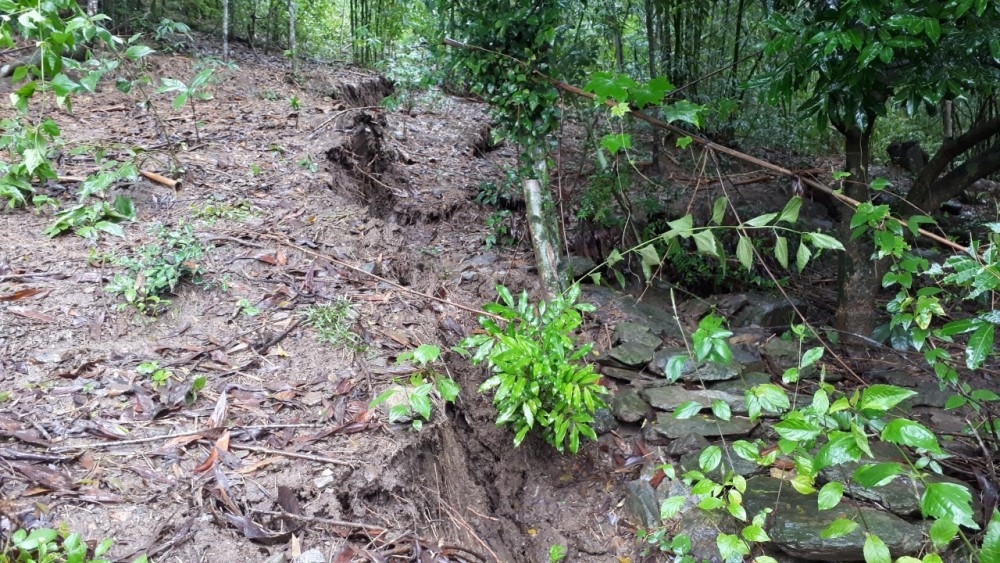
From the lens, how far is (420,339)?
10.7ft

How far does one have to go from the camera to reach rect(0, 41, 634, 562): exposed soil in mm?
2068

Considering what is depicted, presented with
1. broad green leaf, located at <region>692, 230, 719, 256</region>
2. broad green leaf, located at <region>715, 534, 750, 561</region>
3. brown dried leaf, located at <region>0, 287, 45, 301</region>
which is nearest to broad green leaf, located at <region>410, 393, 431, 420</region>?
broad green leaf, located at <region>715, 534, 750, 561</region>

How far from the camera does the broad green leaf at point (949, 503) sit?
1.23 metres

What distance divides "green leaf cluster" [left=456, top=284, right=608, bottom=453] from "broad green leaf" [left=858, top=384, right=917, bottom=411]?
1.26 metres

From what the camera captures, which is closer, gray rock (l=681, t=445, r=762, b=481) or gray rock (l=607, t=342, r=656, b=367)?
gray rock (l=681, t=445, r=762, b=481)

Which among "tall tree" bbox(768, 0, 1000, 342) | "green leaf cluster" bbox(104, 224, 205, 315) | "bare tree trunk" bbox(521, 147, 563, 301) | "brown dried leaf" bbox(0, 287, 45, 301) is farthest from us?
"bare tree trunk" bbox(521, 147, 563, 301)

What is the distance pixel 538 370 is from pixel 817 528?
4.60ft

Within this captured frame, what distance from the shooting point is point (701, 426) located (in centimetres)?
353

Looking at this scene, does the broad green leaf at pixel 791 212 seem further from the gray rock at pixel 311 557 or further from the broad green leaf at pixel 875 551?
the gray rock at pixel 311 557

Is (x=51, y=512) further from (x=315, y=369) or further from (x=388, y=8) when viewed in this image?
(x=388, y=8)

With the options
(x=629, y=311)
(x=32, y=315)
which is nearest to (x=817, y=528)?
(x=629, y=311)

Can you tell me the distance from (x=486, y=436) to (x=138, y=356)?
167 cm

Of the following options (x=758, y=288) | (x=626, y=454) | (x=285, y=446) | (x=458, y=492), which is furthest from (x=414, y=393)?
(x=758, y=288)

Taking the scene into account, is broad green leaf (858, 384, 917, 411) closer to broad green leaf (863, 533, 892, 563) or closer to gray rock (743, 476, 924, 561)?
broad green leaf (863, 533, 892, 563)
